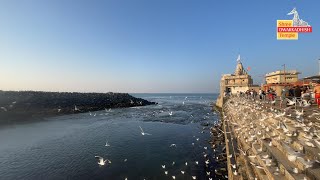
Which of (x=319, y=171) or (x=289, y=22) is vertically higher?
(x=289, y=22)

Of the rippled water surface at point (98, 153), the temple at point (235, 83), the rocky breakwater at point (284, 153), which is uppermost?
the temple at point (235, 83)

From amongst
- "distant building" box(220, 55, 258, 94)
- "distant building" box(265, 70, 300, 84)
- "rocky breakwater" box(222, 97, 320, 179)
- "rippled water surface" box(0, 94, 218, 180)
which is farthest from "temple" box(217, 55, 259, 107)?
"rocky breakwater" box(222, 97, 320, 179)

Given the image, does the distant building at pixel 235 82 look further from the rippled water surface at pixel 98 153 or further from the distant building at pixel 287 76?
the rippled water surface at pixel 98 153

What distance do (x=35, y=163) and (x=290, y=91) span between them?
2352 centimetres

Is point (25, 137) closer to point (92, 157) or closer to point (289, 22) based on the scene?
point (92, 157)

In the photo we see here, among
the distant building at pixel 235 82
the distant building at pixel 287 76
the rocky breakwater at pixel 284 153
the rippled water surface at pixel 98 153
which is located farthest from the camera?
the distant building at pixel 235 82

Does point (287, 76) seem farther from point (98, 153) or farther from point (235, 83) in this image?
point (98, 153)

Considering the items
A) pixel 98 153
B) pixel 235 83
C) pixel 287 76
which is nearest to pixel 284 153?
pixel 98 153

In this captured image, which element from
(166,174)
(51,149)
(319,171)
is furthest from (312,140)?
(51,149)

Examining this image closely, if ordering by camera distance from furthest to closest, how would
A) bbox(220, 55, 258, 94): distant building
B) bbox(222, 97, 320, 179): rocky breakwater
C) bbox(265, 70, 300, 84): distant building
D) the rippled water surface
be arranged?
bbox(220, 55, 258, 94): distant building, bbox(265, 70, 300, 84): distant building, the rippled water surface, bbox(222, 97, 320, 179): rocky breakwater

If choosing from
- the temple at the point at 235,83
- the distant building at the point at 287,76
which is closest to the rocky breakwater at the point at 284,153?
the distant building at the point at 287,76

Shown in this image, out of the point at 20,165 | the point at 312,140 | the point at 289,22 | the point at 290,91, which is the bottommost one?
the point at 20,165

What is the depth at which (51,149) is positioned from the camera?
21062 millimetres

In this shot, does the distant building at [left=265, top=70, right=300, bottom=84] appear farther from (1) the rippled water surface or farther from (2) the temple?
(1) the rippled water surface
